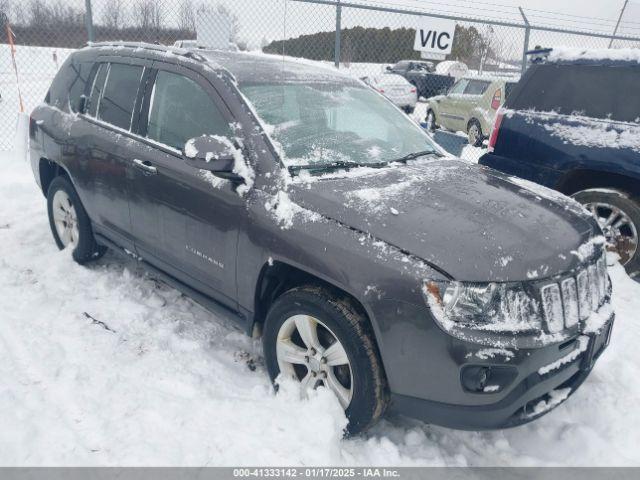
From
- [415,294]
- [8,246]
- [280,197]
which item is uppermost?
[280,197]

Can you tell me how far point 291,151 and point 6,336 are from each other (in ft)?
7.52

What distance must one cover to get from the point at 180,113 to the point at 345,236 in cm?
158

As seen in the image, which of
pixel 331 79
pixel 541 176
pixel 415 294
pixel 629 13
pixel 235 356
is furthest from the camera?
pixel 629 13

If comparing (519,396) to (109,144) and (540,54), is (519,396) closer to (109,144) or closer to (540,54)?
(109,144)

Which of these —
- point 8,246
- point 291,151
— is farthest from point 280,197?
point 8,246

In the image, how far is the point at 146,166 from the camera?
3.33m

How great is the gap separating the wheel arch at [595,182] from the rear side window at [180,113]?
131 inches

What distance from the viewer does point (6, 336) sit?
3.40m

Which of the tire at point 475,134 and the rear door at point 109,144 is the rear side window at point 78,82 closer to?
the rear door at point 109,144

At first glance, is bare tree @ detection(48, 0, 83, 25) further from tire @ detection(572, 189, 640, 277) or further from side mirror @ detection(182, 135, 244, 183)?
tire @ detection(572, 189, 640, 277)

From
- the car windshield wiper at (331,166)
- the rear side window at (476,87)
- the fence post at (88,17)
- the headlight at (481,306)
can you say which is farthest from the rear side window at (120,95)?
the rear side window at (476,87)

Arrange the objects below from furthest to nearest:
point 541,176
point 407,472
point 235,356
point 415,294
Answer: point 541,176 < point 235,356 < point 407,472 < point 415,294

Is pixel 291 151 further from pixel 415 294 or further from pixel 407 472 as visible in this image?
pixel 407 472

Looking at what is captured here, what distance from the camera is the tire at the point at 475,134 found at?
11934 millimetres
